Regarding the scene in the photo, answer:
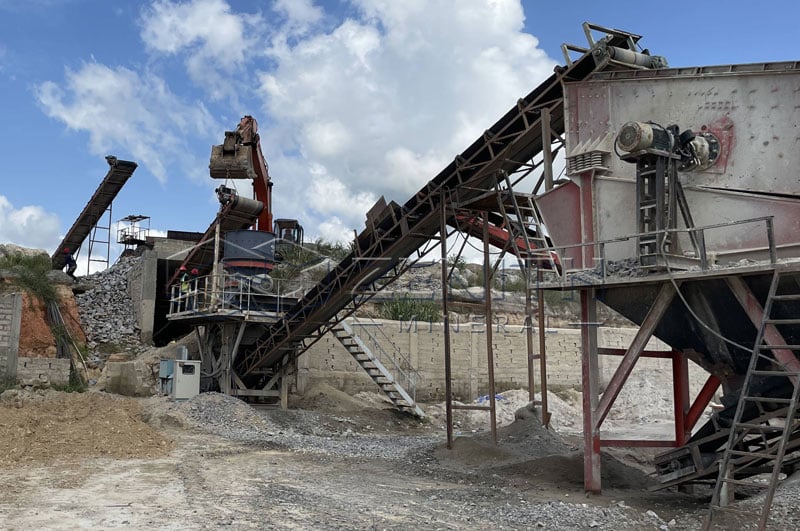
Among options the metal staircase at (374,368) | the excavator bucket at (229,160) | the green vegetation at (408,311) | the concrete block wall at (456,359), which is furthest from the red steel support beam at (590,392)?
the green vegetation at (408,311)

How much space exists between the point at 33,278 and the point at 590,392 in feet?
66.9

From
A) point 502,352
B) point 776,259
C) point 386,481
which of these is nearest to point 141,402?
point 386,481

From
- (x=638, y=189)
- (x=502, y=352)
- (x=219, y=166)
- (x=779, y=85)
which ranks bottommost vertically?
(x=502, y=352)

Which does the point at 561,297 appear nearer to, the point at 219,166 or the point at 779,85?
the point at 219,166

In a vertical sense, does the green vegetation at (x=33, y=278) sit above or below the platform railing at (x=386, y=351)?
above

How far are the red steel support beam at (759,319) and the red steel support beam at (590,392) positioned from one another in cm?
213

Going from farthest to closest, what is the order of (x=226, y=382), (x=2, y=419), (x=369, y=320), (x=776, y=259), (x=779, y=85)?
(x=369, y=320)
(x=226, y=382)
(x=2, y=419)
(x=779, y=85)
(x=776, y=259)

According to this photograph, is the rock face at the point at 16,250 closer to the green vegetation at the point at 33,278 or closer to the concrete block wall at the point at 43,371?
the green vegetation at the point at 33,278

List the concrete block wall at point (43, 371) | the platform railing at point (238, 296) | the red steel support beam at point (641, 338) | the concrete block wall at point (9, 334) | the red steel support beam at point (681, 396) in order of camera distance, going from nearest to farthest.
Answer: the red steel support beam at point (641, 338) → the red steel support beam at point (681, 396) → the concrete block wall at point (9, 334) → the concrete block wall at point (43, 371) → the platform railing at point (238, 296)

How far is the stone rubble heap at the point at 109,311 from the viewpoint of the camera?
26.9 meters

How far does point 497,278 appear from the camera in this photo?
4209 cm

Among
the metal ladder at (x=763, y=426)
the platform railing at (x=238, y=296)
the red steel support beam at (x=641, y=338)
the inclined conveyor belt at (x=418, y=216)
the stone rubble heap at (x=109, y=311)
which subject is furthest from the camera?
the stone rubble heap at (x=109, y=311)

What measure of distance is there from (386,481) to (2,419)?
8578 mm

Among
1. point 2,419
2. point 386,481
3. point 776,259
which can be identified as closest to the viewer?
point 776,259
